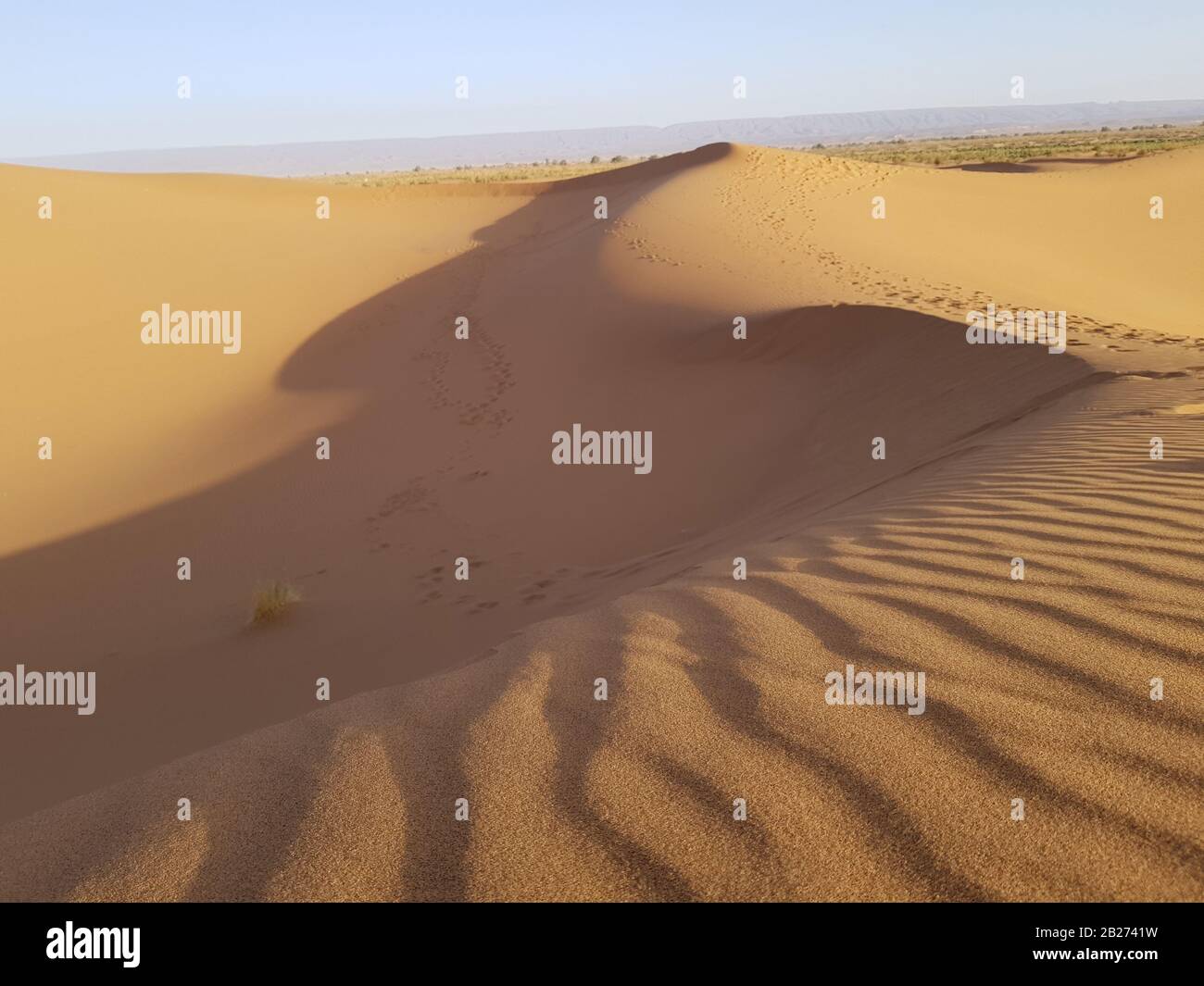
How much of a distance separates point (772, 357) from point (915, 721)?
26.7 ft

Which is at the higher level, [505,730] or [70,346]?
[70,346]

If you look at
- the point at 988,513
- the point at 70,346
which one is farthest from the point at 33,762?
the point at 70,346

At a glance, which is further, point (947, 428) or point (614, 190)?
point (614, 190)

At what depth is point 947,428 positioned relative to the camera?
6.62m

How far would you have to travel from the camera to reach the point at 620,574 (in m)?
5.90

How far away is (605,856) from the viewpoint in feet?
6.31

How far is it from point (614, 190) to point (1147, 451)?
24.5 metres

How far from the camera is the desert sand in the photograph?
1999mm

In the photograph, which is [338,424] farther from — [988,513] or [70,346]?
[988,513]

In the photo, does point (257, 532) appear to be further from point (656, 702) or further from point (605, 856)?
point (605, 856)

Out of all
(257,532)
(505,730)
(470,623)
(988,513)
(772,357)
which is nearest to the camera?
(505,730)

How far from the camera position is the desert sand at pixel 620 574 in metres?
2.00

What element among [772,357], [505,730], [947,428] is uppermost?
[772,357]

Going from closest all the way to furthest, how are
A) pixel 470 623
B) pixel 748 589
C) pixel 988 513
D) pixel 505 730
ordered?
pixel 505 730, pixel 748 589, pixel 988 513, pixel 470 623
